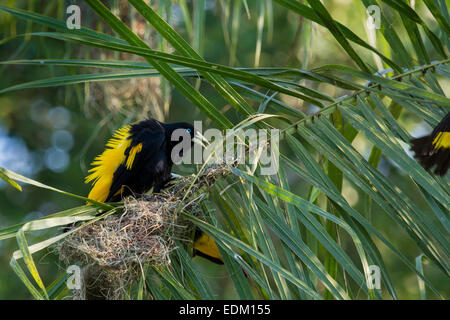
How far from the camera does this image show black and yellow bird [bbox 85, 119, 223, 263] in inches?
101

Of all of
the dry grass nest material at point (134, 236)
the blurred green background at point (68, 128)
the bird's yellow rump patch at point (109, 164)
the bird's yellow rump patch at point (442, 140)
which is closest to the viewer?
the dry grass nest material at point (134, 236)

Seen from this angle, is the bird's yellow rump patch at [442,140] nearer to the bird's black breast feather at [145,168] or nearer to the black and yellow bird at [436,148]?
the black and yellow bird at [436,148]

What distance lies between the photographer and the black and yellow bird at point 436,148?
61.1 inches

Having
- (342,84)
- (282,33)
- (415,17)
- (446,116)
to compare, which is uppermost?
(282,33)

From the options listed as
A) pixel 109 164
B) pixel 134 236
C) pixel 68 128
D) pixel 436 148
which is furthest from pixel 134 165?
pixel 68 128

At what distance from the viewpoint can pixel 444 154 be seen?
1.56 m

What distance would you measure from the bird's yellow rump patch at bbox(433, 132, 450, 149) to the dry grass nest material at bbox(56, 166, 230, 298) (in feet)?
2.24

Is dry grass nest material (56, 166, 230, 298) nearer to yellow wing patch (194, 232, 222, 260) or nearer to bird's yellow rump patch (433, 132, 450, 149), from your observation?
yellow wing patch (194, 232, 222, 260)

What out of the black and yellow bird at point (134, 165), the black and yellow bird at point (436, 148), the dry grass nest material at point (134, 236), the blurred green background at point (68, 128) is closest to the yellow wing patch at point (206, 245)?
the dry grass nest material at point (134, 236)

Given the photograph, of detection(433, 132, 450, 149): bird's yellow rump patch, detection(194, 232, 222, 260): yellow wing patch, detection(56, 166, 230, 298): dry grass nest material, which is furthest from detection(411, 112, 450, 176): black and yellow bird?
detection(194, 232, 222, 260): yellow wing patch

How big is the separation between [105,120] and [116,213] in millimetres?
2372

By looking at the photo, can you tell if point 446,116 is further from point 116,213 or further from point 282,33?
point 282,33
